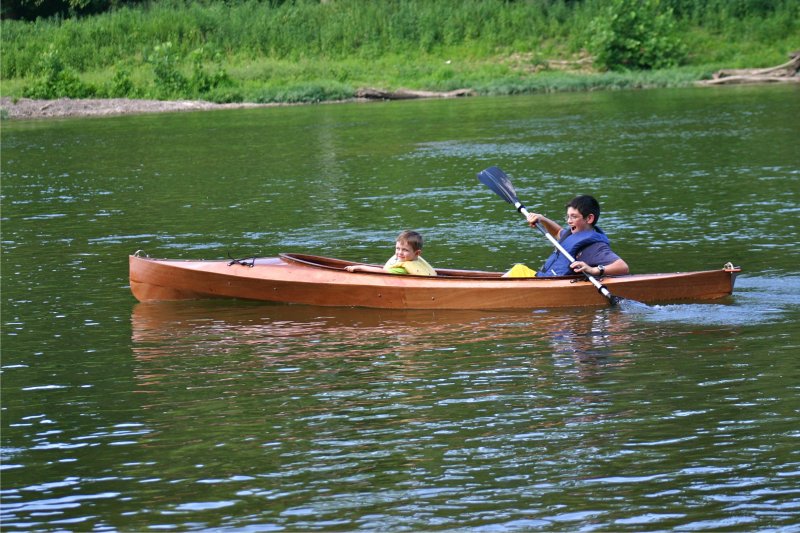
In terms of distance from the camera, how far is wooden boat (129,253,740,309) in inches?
456

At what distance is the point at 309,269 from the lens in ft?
40.5

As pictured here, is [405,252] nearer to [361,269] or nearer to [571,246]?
[361,269]

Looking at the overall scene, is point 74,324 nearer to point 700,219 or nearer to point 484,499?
point 484,499

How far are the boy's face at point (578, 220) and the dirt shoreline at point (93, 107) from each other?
29.4 m

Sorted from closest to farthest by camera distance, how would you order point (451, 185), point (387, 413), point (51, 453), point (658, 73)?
point (51, 453), point (387, 413), point (451, 185), point (658, 73)

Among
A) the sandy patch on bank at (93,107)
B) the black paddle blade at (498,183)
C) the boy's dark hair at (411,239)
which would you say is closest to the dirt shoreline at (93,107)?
the sandy patch on bank at (93,107)

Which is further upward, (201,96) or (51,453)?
(201,96)

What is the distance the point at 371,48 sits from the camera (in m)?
45.8

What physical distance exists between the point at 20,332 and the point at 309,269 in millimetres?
2633

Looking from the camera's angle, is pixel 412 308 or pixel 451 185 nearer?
pixel 412 308

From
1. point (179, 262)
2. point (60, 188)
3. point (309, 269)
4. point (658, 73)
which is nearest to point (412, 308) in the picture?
point (309, 269)

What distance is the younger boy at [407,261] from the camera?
11961mm

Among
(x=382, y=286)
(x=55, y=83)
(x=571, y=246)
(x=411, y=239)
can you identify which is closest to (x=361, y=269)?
(x=382, y=286)

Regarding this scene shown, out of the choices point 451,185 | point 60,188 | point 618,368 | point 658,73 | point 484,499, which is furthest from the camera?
point 658,73
